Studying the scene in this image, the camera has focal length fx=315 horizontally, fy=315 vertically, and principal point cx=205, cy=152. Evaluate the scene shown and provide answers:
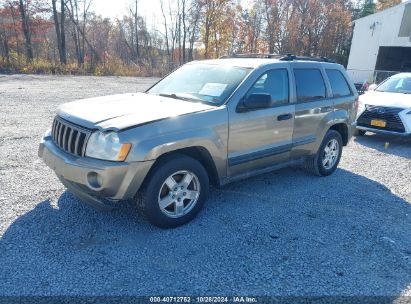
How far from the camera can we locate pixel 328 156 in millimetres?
5312

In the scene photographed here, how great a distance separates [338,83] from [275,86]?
168cm

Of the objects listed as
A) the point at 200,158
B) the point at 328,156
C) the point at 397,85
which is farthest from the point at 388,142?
the point at 200,158

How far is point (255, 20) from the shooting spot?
41.8 meters

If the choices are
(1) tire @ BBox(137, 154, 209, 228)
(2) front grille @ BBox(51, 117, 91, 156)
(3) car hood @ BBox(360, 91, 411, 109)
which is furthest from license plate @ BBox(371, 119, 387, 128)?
(2) front grille @ BBox(51, 117, 91, 156)

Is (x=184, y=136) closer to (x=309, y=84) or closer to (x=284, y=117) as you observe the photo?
(x=284, y=117)

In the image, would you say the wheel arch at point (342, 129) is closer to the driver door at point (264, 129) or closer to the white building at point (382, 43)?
the driver door at point (264, 129)

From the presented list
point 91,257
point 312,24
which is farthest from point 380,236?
point 312,24

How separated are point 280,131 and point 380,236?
1.71 metres

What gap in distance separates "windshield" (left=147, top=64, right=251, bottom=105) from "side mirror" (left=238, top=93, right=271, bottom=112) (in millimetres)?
208

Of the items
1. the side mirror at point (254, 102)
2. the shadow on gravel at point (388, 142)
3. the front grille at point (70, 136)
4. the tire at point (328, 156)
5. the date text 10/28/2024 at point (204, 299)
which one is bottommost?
the shadow on gravel at point (388, 142)

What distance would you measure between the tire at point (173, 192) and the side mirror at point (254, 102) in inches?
34.6

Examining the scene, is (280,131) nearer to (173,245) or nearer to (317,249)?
(317,249)

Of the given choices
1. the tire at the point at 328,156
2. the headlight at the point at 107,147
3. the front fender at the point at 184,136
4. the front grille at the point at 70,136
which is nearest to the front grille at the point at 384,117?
the tire at the point at 328,156

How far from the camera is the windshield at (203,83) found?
3.82 metres
